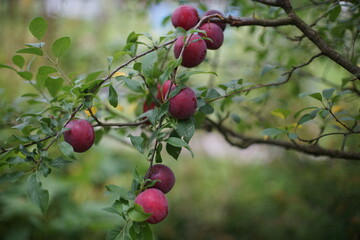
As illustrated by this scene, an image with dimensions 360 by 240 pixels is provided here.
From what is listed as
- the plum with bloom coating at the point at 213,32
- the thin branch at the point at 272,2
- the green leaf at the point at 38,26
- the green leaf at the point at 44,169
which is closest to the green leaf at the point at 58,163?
the green leaf at the point at 44,169

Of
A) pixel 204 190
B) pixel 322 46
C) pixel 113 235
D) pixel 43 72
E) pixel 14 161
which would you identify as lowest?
pixel 204 190

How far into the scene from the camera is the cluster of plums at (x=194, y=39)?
0.58m

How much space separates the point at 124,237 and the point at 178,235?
1209mm

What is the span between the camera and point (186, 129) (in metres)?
0.57

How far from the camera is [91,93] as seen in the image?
1.85ft

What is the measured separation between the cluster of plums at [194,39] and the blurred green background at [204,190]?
1.74 feet

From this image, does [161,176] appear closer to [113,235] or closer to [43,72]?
[113,235]

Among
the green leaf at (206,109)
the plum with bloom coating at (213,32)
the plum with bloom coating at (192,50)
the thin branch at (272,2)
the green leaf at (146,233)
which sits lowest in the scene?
the green leaf at (146,233)

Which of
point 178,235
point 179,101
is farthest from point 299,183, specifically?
point 179,101

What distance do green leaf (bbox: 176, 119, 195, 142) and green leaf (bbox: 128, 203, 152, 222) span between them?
15 cm

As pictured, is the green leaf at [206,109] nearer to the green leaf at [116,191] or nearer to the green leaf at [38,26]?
the green leaf at [116,191]

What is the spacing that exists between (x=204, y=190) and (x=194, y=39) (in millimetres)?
1625

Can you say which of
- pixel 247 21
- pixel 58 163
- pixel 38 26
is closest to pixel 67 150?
pixel 58 163

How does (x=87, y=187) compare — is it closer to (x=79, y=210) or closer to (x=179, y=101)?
(x=79, y=210)
